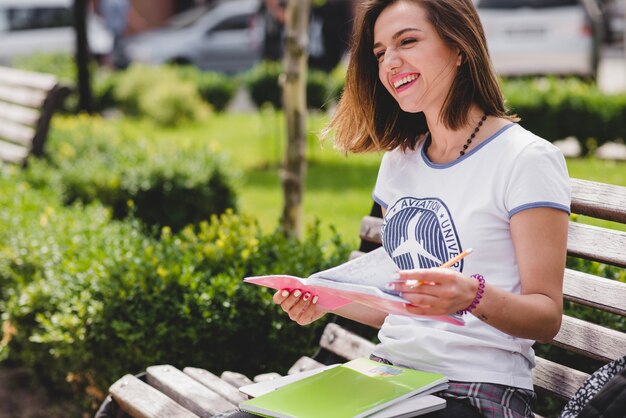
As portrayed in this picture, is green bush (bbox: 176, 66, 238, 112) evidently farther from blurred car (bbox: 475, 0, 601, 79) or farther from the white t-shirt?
the white t-shirt

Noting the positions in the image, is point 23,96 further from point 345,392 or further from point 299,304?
point 345,392

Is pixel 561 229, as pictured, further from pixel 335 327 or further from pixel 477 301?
pixel 335 327

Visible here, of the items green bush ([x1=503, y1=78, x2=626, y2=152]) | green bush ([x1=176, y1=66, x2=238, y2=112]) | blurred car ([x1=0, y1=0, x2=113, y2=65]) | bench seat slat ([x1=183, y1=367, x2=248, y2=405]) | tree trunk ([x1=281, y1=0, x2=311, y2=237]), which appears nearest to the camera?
bench seat slat ([x1=183, y1=367, x2=248, y2=405])

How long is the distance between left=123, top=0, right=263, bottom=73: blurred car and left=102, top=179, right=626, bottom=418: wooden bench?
16211 millimetres

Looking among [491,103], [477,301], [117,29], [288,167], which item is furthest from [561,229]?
[117,29]

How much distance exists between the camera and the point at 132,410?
277 cm

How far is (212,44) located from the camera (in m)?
19.3

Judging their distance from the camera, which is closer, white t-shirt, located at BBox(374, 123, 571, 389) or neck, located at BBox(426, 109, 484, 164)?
white t-shirt, located at BBox(374, 123, 571, 389)

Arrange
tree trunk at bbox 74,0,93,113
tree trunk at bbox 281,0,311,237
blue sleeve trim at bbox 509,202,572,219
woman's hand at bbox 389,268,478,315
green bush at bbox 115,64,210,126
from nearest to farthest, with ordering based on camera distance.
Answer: woman's hand at bbox 389,268,478,315 < blue sleeve trim at bbox 509,202,572,219 < tree trunk at bbox 281,0,311,237 < tree trunk at bbox 74,0,93,113 < green bush at bbox 115,64,210,126

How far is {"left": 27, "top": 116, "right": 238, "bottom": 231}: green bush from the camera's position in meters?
6.10

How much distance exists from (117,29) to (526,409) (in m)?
18.1

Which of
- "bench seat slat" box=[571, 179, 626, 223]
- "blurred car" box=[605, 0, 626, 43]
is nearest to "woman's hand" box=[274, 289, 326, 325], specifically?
"bench seat slat" box=[571, 179, 626, 223]

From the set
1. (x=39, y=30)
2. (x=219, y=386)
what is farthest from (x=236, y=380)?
(x=39, y=30)

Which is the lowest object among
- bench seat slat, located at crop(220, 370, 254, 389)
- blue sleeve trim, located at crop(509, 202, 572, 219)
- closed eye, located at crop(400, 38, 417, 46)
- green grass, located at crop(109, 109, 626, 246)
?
green grass, located at crop(109, 109, 626, 246)
